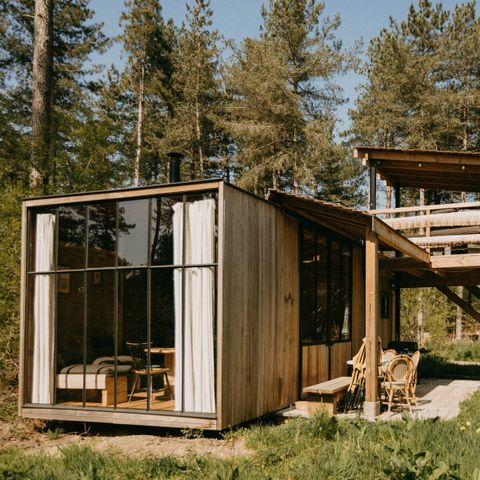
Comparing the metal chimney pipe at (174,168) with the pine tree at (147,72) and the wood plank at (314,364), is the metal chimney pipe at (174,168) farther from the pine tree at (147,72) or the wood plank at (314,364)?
the pine tree at (147,72)

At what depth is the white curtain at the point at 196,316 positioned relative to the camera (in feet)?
24.7

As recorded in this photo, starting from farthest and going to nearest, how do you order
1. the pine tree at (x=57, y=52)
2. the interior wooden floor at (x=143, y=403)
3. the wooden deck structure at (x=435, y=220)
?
the pine tree at (x=57, y=52)
the wooden deck structure at (x=435, y=220)
the interior wooden floor at (x=143, y=403)

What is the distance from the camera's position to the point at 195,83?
2611 centimetres

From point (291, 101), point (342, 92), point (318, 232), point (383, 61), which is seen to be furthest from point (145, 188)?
point (383, 61)

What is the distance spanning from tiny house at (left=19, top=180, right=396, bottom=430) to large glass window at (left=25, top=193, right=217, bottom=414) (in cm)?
2

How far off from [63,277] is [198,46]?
18053 millimetres

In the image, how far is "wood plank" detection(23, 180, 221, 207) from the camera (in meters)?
7.57

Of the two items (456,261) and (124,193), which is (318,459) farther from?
(456,261)

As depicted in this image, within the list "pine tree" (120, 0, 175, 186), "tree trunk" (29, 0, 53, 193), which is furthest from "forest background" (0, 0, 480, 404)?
"tree trunk" (29, 0, 53, 193)

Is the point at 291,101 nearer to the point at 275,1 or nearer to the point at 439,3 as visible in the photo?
the point at 275,1

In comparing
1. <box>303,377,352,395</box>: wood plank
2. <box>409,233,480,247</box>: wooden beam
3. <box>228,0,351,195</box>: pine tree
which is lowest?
<box>303,377,352,395</box>: wood plank

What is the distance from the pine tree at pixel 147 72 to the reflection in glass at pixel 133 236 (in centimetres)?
1174

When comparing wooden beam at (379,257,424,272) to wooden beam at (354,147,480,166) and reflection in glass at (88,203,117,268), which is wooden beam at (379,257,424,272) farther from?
reflection in glass at (88,203,117,268)

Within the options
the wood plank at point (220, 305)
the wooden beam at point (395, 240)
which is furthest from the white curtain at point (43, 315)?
the wooden beam at point (395, 240)
